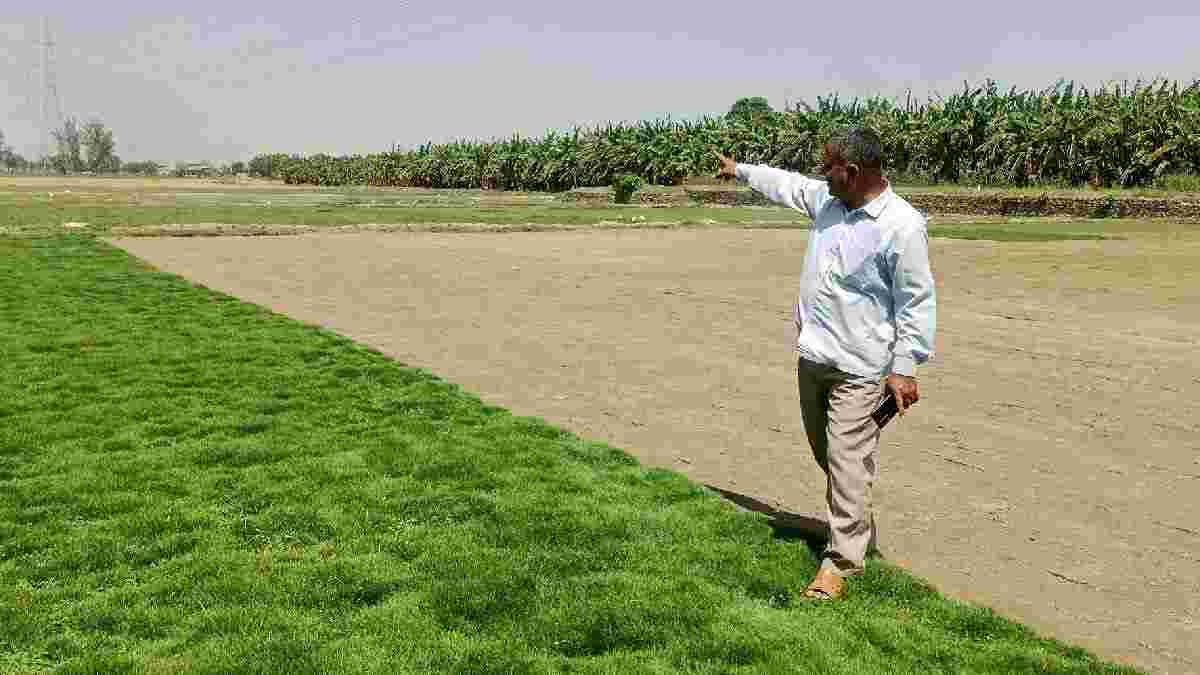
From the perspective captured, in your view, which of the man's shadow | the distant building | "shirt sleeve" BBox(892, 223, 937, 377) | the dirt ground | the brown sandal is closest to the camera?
"shirt sleeve" BBox(892, 223, 937, 377)

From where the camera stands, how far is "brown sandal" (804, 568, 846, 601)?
13.6ft

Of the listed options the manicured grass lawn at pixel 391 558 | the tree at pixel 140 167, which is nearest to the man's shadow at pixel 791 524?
the manicured grass lawn at pixel 391 558

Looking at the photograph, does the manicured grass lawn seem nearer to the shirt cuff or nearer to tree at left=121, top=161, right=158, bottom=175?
the shirt cuff

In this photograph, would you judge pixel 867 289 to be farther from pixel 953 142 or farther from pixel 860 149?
pixel 953 142

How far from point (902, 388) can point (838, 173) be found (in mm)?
843

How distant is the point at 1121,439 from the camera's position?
22.1ft

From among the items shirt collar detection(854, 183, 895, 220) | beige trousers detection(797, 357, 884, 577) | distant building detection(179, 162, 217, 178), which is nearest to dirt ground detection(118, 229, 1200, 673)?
beige trousers detection(797, 357, 884, 577)

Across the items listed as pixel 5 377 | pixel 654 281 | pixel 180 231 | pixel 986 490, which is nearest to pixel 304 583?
pixel 986 490

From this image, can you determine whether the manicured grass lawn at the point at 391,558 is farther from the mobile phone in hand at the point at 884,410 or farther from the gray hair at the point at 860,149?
the gray hair at the point at 860,149

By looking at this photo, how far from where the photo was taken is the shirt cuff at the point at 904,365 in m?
4.10

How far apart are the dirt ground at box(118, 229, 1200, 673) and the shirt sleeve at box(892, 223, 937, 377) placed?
0.99m

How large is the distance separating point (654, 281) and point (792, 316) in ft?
13.2

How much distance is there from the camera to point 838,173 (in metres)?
4.09

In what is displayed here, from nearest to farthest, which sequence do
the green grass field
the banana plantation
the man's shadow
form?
the man's shadow, the green grass field, the banana plantation
